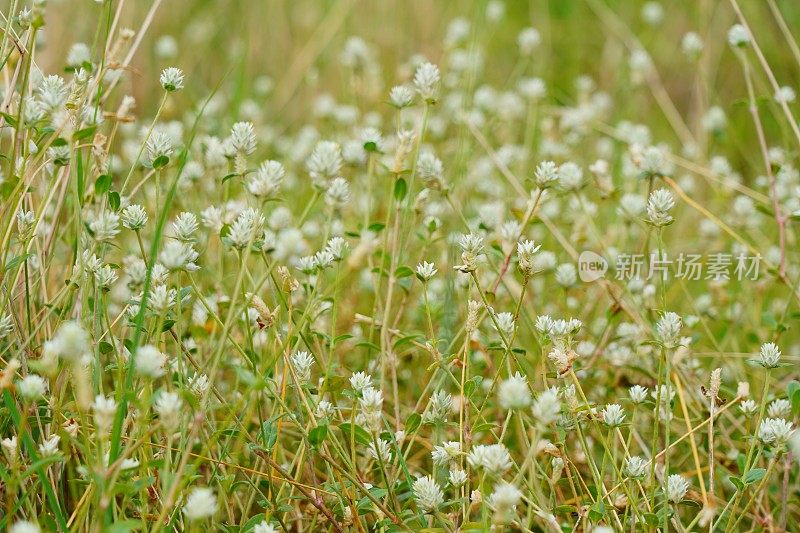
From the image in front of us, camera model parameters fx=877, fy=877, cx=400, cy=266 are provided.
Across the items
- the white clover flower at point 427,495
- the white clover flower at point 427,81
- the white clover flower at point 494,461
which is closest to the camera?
the white clover flower at point 494,461

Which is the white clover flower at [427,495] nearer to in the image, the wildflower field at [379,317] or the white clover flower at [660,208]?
the wildflower field at [379,317]

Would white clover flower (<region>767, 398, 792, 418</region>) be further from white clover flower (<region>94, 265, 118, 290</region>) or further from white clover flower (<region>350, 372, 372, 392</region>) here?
white clover flower (<region>94, 265, 118, 290</region>)

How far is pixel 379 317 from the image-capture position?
1.55 m

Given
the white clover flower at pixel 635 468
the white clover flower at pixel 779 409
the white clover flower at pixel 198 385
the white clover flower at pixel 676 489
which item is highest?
the white clover flower at pixel 779 409

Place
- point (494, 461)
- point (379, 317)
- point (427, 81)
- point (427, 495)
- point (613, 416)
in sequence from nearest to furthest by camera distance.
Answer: point (494, 461)
point (427, 495)
point (613, 416)
point (427, 81)
point (379, 317)

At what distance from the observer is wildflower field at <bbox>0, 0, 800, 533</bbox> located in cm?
106

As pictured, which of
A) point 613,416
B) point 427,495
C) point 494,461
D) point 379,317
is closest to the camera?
point 494,461

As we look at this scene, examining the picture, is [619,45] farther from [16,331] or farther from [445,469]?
[16,331]

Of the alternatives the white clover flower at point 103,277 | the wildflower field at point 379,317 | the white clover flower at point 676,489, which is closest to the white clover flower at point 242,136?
the wildflower field at point 379,317

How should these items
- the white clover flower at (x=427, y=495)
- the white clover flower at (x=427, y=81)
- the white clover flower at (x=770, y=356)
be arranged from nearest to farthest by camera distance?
the white clover flower at (x=427, y=495) → the white clover flower at (x=770, y=356) → the white clover flower at (x=427, y=81)

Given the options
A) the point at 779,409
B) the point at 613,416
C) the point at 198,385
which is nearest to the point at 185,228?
the point at 198,385

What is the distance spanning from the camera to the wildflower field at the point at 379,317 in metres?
1.06

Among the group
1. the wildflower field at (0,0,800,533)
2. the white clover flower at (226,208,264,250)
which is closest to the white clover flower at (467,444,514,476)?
the wildflower field at (0,0,800,533)

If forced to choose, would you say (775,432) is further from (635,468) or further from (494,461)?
(494,461)
